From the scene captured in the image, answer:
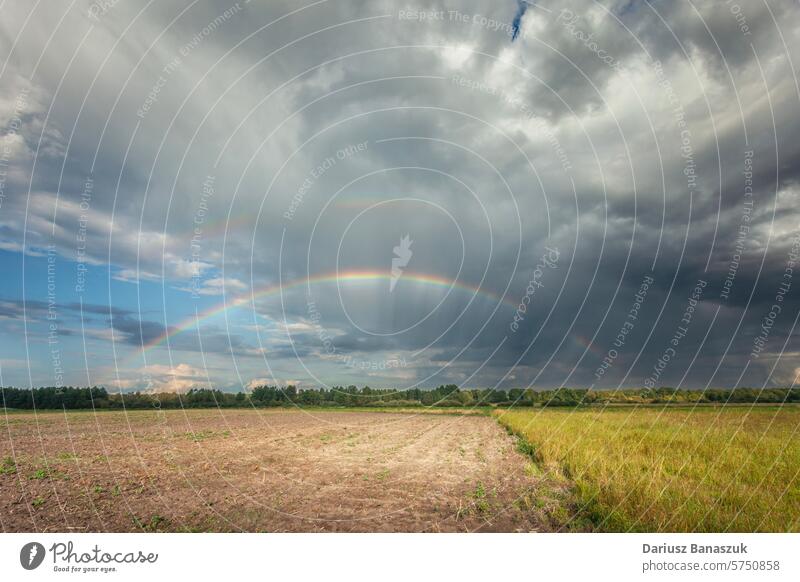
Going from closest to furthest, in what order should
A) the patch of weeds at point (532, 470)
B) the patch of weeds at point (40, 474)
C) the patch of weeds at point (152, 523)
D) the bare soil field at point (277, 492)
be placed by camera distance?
the patch of weeds at point (152, 523)
the bare soil field at point (277, 492)
the patch of weeds at point (532, 470)
the patch of weeds at point (40, 474)

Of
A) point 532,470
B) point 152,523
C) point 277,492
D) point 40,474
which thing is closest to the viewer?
point 152,523

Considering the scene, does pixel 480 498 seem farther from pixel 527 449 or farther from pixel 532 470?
pixel 527 449

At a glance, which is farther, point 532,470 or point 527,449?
point 527,449

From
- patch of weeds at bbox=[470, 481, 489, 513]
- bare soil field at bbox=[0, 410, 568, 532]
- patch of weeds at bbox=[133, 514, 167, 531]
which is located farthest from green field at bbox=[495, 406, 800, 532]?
patch of weeds at bbox=[133, 514, 167, 531]

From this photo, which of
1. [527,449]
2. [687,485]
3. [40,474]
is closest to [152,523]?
[40,474]

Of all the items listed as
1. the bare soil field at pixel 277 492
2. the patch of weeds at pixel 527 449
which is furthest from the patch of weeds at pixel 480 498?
the patch of weeds at pixel 527 449

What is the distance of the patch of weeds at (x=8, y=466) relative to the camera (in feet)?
73.5

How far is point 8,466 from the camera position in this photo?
24.2 metres

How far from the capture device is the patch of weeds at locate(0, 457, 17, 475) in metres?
22.4
